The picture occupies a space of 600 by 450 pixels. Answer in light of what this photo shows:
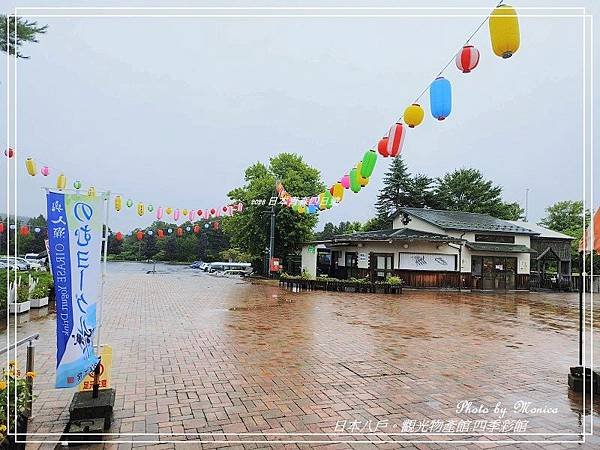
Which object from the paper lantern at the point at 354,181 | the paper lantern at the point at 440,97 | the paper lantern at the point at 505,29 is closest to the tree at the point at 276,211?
the paper lantern at the point at 354,181

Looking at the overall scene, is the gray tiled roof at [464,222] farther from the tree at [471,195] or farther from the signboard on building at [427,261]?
the tree at [471,195]

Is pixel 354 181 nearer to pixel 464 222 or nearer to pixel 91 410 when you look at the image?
pixel 91 410

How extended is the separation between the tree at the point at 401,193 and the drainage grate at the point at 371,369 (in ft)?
102

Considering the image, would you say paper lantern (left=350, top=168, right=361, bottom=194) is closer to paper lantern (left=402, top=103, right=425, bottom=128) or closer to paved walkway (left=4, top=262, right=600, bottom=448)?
paved walkway (left=4, top=262, right=600, bottom=448)

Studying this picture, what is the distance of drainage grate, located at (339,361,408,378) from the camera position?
18.6ft

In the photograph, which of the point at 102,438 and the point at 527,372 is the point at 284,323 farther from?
the point at 102,438

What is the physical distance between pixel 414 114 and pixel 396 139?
121cm

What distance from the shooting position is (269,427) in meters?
3.85

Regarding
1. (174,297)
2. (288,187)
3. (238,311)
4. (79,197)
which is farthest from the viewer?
(288,187)

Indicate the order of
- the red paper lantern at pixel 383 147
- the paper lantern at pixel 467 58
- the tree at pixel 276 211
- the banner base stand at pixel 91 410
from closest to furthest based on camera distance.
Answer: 1. the banner base stand at pixel 91 410
2. the paper lantern at pixel 467 58
3. the red paper lantern at pixel 383 147
4. the tree at pixel 276 211

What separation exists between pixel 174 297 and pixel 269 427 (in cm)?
1127

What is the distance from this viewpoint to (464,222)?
24.6m

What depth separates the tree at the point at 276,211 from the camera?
27.1m

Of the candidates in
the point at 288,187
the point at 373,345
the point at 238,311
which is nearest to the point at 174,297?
the point at 238,311
